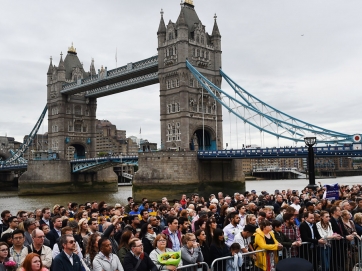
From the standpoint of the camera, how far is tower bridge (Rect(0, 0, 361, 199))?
35969 millimetres

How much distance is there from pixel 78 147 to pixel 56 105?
275 inches

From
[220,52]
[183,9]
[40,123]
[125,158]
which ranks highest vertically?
[183,9]

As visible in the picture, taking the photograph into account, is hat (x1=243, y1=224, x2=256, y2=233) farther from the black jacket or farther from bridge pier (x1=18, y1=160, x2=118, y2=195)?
bridge pier (x1=18, y1=160, x2=118, y2=195)

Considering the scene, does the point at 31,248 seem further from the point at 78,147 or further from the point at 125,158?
the point at 78,147

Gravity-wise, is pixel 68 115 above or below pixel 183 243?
above

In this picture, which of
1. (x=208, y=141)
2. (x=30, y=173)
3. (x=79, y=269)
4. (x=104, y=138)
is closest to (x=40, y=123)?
(x=30, y=173)

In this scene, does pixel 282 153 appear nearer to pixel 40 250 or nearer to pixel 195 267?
pixel 195 267

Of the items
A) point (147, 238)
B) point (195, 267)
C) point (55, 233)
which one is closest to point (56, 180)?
point (55, 233)

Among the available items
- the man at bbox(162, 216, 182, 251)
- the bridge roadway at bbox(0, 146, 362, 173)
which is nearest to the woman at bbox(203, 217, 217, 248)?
the man at bbox(162, 216, 182, 251)

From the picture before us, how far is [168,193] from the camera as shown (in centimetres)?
3519

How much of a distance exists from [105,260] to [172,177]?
3065cm

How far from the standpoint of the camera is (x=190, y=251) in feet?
19.2

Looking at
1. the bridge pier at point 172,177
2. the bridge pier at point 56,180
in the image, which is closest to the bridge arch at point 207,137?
the bridge pier at point 172,177

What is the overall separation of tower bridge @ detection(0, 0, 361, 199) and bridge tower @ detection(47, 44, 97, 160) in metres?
0.19
